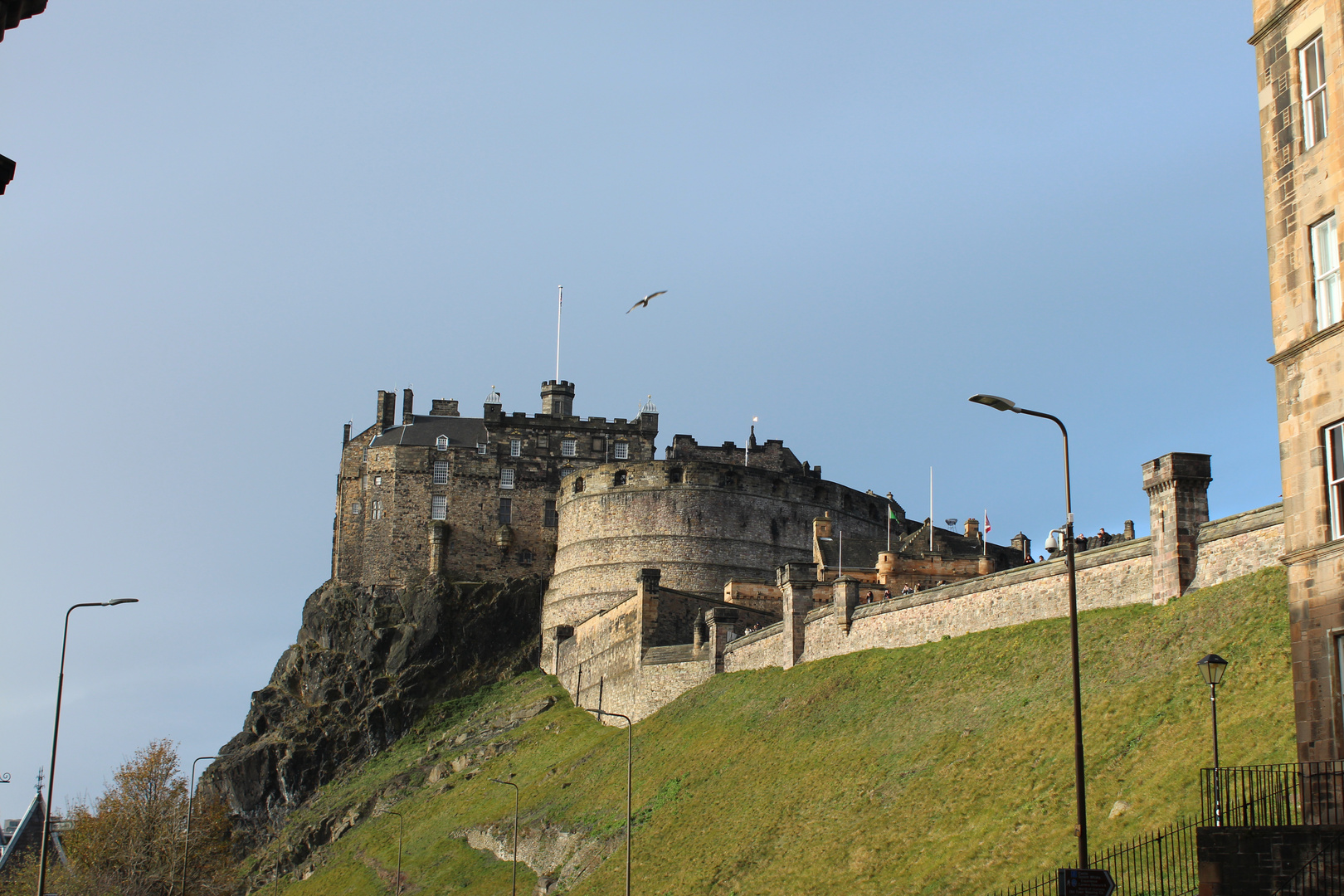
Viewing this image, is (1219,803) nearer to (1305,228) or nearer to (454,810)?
(1305,228)

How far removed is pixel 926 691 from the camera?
139 feet

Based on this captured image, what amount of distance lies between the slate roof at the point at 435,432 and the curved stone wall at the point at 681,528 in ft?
38.7

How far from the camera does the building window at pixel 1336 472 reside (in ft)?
69.7

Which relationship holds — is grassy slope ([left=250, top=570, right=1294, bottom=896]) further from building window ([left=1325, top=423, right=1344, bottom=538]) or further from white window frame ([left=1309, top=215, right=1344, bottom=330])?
white window frame ([left=1309, top=215, right=1344, bottom=330])

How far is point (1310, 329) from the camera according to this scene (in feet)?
72.1

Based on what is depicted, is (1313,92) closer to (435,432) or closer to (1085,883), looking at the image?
(1085,883)

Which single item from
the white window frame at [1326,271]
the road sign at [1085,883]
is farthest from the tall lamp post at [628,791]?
the white window frame at [1326,271]

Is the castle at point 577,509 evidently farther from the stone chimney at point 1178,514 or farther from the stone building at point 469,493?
the stone chimney at point 1178,514

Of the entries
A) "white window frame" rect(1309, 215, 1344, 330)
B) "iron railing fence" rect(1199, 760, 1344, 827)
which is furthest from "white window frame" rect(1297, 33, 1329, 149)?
"iron railing fence" rect(1199, 760, 1344, 827)

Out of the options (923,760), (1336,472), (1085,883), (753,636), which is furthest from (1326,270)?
(753,636)

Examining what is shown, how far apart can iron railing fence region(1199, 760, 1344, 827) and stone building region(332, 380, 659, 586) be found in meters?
63.3

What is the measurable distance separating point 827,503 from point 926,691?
40868 millimetres

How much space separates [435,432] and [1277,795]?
7489 cm

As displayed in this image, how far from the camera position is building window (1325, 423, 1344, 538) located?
69.7 feet
